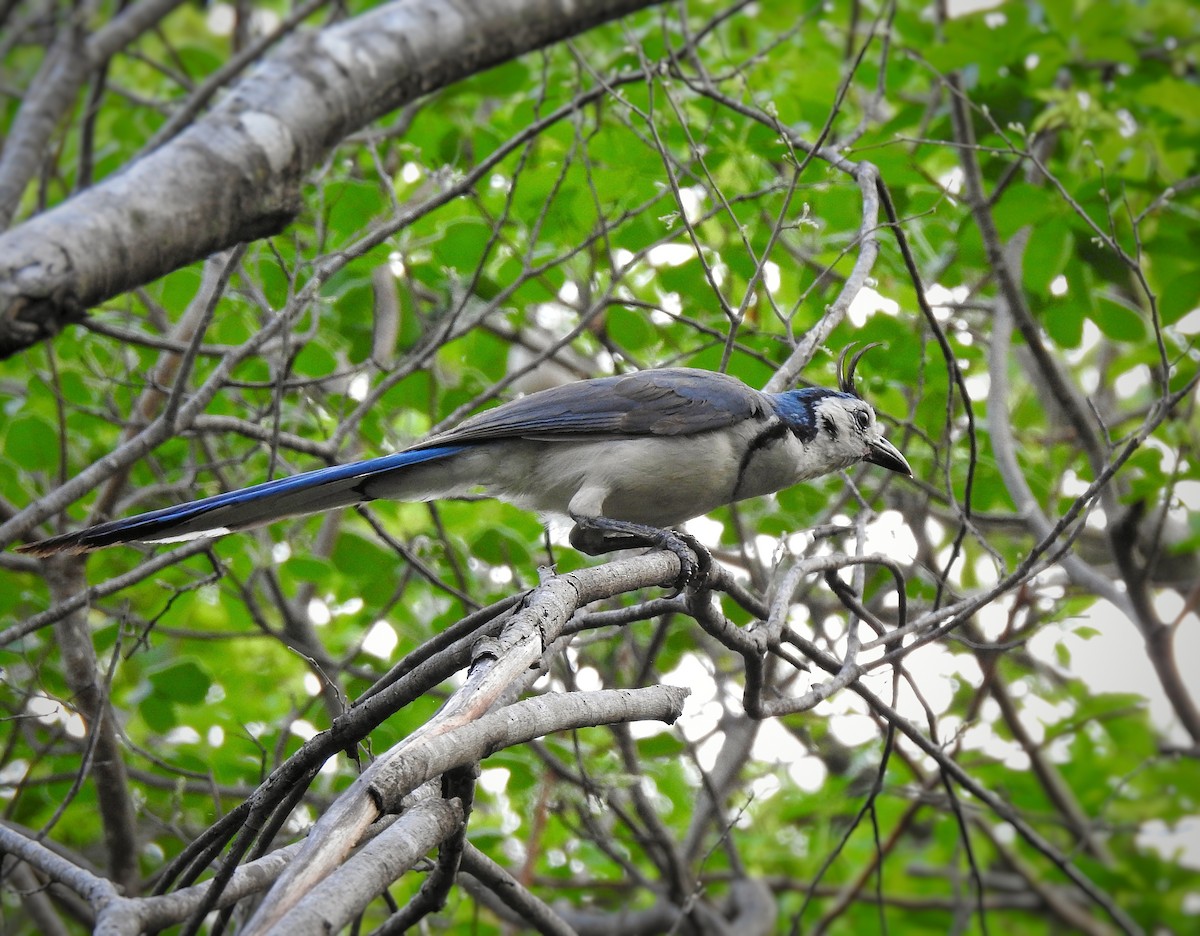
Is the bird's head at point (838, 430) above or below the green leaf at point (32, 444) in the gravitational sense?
below

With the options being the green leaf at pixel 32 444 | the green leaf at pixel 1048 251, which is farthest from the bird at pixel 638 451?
the green leaf at pixel 32 444

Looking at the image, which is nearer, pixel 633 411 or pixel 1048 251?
pixel 633 411

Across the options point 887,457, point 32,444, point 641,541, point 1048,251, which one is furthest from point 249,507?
point 1048,251

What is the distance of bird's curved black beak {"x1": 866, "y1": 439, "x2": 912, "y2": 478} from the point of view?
4680mm

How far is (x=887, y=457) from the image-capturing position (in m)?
4.70

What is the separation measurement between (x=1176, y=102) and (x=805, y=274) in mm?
2105

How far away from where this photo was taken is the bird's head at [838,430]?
4.60 metres

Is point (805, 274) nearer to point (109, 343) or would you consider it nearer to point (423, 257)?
point (423, 257)

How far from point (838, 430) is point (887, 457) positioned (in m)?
0.24

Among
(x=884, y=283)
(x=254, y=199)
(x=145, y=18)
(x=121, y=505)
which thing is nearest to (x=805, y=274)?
(x=884, y=283)

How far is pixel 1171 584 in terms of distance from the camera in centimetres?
646

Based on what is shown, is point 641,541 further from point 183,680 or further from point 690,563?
point 183,680

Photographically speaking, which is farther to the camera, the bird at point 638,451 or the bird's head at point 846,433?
the bird's head at point 846,433

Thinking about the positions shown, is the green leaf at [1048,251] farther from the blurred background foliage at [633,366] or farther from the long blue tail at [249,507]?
the long blue tail at [249,507]
